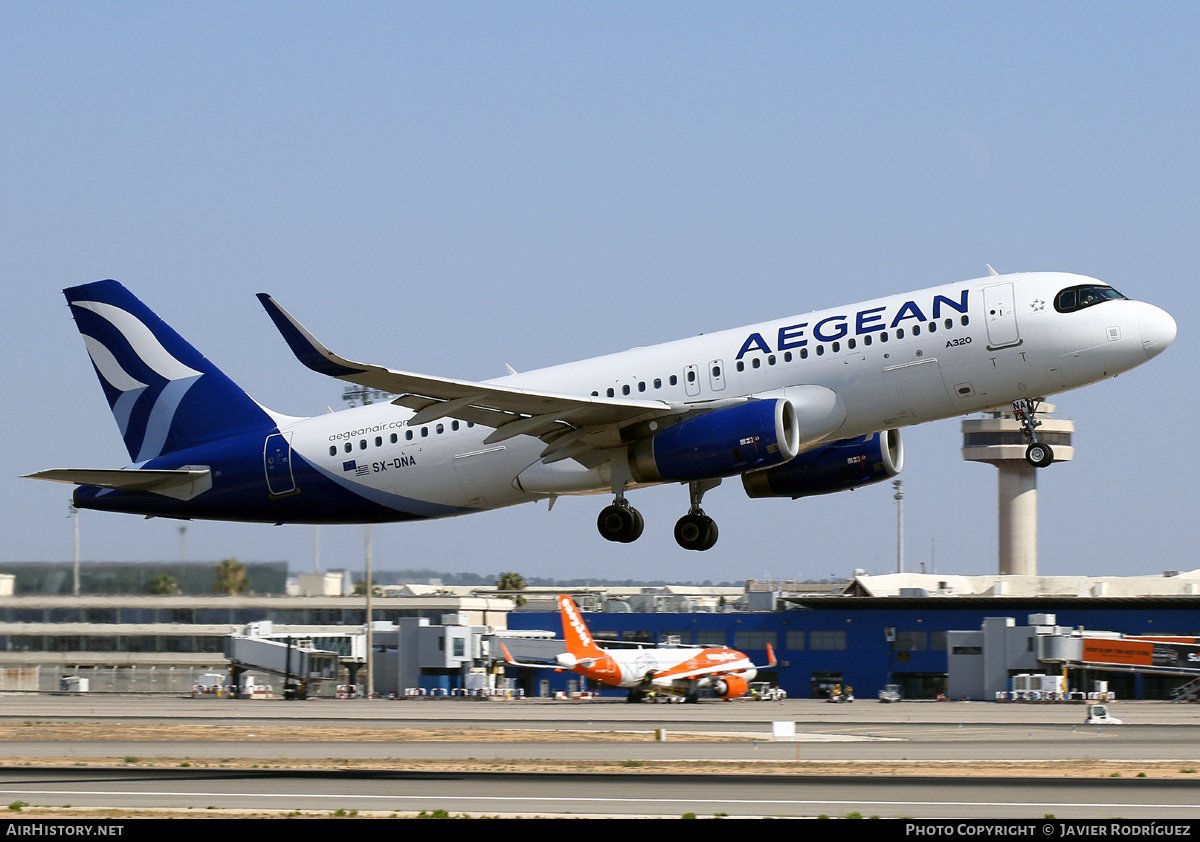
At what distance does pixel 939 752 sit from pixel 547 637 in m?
51.8

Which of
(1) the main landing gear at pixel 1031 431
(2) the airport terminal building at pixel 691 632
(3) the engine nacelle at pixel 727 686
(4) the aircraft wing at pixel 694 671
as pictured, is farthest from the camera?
(2) the airport terminal building at pixel 691 632

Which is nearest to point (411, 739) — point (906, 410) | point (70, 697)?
point (906, 410)

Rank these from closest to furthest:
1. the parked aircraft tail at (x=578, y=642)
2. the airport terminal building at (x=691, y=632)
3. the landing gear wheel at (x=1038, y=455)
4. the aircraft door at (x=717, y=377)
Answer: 1. the landing gear wheel at (x=1038, y=455)
2. the aircraft door at (x=717, y=377)
3. the parked aircraft tail at (x=578, y=642)
4. the airport terminal building at (x=691, y=632)

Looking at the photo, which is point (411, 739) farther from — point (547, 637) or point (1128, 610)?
A: point (1128, 610)

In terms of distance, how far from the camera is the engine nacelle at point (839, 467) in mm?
37906

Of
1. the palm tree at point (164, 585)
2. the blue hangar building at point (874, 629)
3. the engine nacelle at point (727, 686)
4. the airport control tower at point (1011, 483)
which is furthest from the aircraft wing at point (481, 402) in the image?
the airport control tower at point (1011, 483)

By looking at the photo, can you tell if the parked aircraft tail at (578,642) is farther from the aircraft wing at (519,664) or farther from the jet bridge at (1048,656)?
the jet bridge at (1048,656)

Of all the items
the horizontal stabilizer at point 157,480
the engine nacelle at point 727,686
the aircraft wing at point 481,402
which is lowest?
the engine nacelle at point 727,686

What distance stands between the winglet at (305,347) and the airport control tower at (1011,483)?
112936 mm

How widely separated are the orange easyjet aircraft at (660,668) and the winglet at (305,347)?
41.8 m

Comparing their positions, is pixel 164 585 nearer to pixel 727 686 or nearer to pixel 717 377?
pixel 727 686

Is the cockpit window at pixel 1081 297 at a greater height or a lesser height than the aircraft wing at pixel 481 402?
greater

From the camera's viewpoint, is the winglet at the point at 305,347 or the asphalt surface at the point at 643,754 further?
the winglet at the point at 305,347
